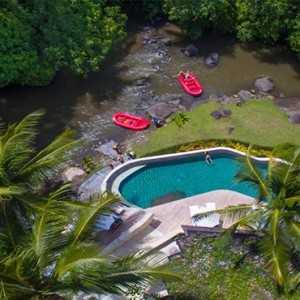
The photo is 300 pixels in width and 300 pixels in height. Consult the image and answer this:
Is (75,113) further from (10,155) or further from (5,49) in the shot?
(10,155)

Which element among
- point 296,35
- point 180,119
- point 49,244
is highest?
point 49,244

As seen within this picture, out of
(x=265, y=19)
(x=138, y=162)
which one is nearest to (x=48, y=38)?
(x=138, y=162)

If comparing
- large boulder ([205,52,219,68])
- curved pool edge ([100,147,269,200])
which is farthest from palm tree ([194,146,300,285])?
large boulder ([205,52,219,68])

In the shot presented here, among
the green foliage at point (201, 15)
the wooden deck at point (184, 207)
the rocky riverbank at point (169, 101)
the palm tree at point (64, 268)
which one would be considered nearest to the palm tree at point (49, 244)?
the palm tree at point (64, 268)

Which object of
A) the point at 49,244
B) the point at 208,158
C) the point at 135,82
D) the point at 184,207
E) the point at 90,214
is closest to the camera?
the point at 49,244

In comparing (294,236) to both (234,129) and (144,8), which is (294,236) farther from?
(144,8)

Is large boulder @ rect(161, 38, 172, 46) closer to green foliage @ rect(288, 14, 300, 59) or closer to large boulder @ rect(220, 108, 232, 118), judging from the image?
large boulder @ rect(220, 108, 232, 118)

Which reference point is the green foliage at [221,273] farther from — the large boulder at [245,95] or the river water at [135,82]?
the large boulder at [245,95]

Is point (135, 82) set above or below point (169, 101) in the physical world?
above
